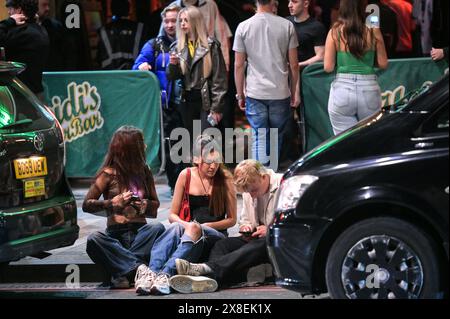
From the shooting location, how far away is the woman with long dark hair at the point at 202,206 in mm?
9266

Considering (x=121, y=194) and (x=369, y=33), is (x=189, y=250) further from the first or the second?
(x=369, y=33)

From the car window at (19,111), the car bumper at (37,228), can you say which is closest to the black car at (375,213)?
the car bumper at (37,228)

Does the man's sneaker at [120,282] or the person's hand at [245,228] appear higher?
the person's hand at [245,228]

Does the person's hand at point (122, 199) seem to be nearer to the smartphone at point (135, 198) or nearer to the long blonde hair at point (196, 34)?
the smartphone at point (135, 198)

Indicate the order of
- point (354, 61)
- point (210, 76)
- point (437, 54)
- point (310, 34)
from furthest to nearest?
point (310, 34) < point (437, 54) < point (210, 76) < point (354, 61)

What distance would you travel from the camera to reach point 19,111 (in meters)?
8.82

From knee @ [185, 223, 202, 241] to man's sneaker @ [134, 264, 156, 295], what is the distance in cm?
44

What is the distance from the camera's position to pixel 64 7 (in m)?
14.1

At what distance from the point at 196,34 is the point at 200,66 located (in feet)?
1.09

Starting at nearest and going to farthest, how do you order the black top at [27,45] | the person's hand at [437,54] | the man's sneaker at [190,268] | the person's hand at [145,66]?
the man's sneaker at [190,268], the black top at [27,45], the person's hand at [437,54], the person's hand at [145,66]

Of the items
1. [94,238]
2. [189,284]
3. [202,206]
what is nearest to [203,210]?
[202,206]

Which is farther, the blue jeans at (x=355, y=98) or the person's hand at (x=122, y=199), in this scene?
the blue jeans at (x=355, y=98)

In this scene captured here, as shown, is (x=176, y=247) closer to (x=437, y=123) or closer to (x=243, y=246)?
(x=243, y=246)

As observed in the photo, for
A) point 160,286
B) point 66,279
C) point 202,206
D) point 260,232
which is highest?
point 202,206
